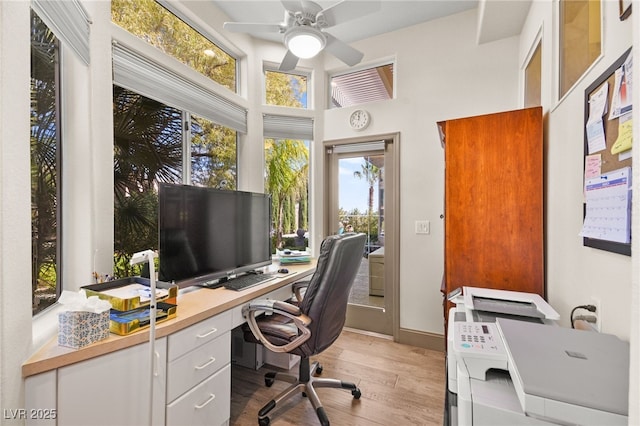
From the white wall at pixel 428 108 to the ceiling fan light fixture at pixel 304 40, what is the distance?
1.21 meters

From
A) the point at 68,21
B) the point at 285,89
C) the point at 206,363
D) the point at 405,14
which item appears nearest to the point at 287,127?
the point at 285,89

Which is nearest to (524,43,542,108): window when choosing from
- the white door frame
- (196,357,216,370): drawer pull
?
the white door frame

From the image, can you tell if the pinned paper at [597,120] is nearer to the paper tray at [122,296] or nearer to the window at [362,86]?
the paper tray at [122,296]

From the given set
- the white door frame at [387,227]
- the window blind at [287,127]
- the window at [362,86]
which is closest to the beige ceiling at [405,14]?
the window at [362,86]

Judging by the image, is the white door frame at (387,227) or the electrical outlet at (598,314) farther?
the white door frame at (387,227)

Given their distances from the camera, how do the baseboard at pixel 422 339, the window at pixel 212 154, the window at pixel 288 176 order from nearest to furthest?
the window at pixel 212 154
the baseboard at pixel 422 339
the window at pixel 288 176

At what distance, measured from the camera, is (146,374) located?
1.20 meters

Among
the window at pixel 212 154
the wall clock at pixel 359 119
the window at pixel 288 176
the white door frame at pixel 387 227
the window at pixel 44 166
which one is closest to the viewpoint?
the window at pixel 44 166

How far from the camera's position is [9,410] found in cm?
86

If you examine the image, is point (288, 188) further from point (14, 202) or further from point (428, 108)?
point (14, 202)

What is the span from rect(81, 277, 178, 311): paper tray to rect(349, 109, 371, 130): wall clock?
2386 mm

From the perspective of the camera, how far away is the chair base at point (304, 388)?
169 centimetres

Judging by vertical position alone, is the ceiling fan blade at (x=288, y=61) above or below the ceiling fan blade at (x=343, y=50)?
above

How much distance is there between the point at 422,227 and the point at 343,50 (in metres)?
1.73
